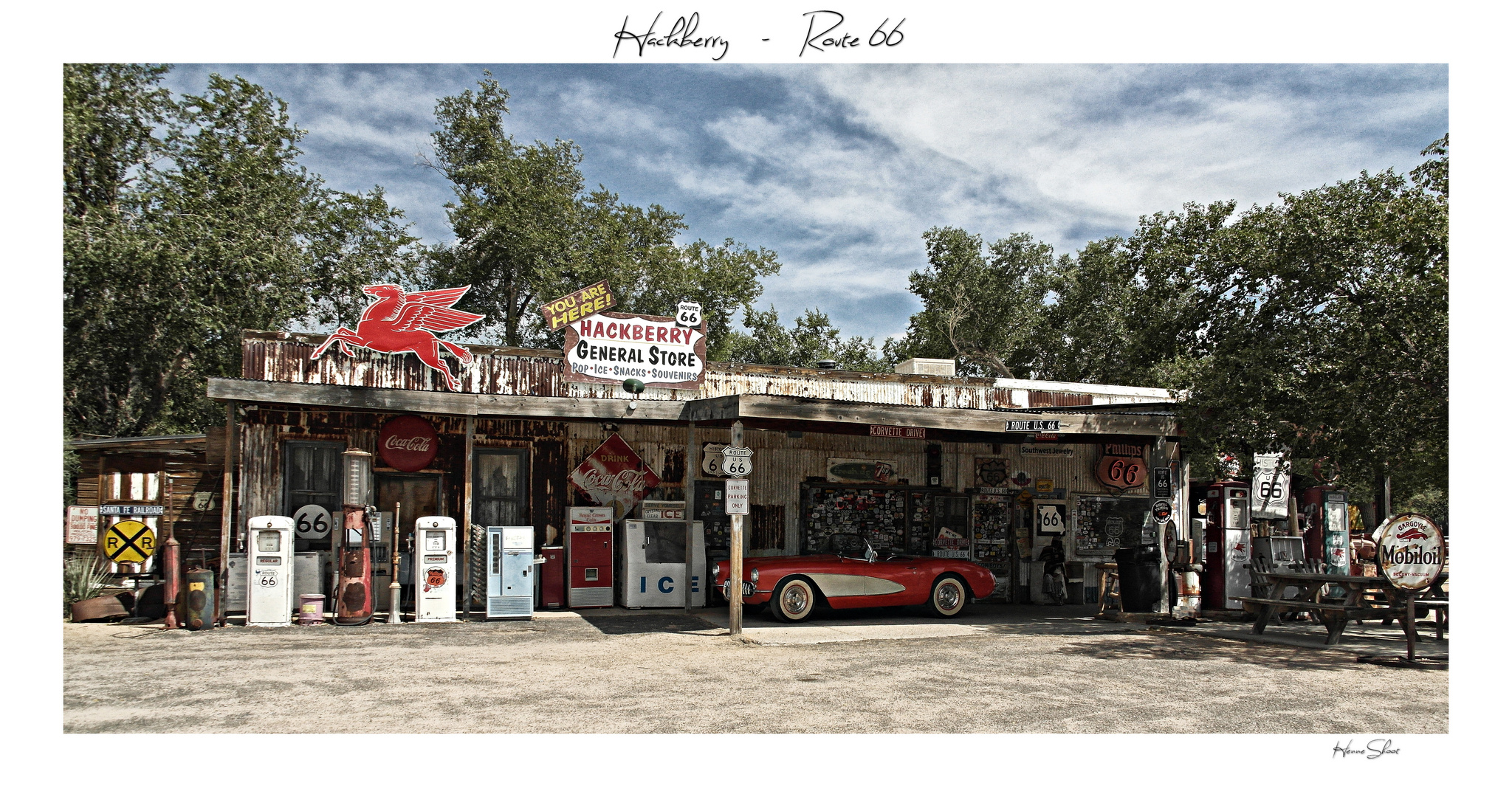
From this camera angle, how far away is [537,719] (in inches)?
282

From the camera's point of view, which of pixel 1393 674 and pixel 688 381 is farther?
pixel 688 381

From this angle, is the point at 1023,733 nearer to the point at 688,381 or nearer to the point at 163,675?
the point at 163,675

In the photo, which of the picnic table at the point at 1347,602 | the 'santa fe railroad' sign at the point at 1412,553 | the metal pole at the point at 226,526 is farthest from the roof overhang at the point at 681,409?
the 'santa fe railroad' sign at the point at 1412,553

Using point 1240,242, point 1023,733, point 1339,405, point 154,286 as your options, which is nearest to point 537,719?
point 1023,733

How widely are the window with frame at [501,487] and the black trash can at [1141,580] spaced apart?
9.02 m

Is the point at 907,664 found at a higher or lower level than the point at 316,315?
lower

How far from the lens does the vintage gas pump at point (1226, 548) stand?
49.2 feet

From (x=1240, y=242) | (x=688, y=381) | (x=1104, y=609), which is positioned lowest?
(x=1104, y=609)

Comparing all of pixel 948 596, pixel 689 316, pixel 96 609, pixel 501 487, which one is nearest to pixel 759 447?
pixel 689 316

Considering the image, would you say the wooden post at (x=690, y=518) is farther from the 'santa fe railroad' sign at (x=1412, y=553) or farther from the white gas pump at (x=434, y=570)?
the 'santa fe railroad' sign at (x=1412, y=553)

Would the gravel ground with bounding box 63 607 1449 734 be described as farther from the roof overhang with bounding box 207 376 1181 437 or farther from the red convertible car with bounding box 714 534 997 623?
the roof overhang with bounding box 207 376 1181 437

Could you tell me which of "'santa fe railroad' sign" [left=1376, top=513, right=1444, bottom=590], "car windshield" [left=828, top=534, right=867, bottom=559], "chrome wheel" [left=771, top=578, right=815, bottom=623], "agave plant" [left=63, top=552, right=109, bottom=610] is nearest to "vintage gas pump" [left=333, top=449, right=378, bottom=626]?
"agave plant" [left=63, top=552, right=109, bottom=610]

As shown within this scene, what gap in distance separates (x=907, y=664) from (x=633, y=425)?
7088mm

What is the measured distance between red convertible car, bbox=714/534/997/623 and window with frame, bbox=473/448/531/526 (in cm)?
348
